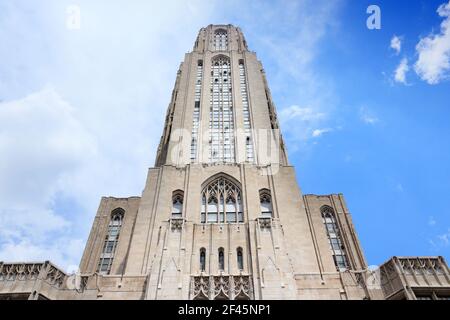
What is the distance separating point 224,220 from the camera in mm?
29234

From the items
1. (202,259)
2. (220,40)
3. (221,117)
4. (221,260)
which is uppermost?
(220,40)

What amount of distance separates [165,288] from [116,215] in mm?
14927

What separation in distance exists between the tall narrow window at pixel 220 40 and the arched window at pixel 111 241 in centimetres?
3599

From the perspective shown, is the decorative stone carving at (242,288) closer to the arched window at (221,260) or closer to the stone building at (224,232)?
the stone building at (224,232)

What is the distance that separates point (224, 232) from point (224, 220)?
3.31 meters

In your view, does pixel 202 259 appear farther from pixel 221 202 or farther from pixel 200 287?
pixel 221 202

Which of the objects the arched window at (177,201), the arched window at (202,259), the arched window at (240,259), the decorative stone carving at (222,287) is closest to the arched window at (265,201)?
the arched window at (240,259)

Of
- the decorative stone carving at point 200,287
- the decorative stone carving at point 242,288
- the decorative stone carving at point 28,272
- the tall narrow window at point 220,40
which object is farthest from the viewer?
the tall narrow window at point 220,40

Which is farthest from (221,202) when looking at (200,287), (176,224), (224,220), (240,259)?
(200,287)

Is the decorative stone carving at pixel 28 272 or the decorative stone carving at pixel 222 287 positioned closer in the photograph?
the decorative stone carving at pixel 28 272

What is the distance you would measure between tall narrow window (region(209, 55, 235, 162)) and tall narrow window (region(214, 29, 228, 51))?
31.2 feet

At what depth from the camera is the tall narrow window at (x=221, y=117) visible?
37.0m

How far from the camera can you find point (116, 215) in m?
34.2
